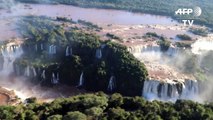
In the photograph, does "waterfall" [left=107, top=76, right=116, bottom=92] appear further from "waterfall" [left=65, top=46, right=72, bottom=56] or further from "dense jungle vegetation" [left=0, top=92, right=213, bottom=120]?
"dense jungle vegetation" [left=0, top=92, right=213, bottom=120]

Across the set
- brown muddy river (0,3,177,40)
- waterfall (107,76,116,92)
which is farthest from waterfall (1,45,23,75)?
waterfall (107,76,116,92)

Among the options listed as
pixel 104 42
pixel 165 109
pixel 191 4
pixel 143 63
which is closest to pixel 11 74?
pixel 104 42

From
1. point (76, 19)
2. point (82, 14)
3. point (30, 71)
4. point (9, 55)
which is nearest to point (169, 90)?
point (30, 71)

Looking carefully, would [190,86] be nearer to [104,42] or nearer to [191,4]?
[104,42]

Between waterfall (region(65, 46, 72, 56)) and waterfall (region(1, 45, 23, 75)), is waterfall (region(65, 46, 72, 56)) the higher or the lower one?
the higher one

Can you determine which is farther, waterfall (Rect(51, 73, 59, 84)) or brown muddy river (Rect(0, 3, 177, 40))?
brown muddy river (Rect(0, 3, 177, 40))
